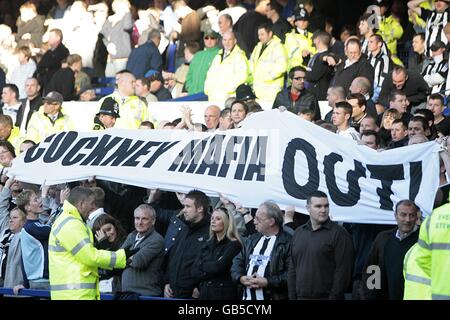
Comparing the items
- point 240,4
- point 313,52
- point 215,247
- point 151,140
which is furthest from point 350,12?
point 215,247

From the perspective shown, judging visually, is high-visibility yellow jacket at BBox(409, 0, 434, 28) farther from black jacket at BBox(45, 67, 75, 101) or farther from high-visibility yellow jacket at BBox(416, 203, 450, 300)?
high-visibility yellow jacket at BBox(416, 203, 450, 300)

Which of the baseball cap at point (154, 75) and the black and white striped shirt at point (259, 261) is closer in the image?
the black and white striped shirt at point (259, 261)

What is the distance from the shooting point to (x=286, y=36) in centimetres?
1861

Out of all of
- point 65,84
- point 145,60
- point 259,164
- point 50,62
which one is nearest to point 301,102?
point 259,164

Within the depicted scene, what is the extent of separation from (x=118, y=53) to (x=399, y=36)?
5.24 meters

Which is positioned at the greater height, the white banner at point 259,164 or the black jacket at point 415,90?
the black jacket at point 415,90

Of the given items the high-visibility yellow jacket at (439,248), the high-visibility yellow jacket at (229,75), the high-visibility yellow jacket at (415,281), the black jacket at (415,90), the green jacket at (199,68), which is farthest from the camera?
the green jacket at (199,68)

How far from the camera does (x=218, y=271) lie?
11875 millimetres

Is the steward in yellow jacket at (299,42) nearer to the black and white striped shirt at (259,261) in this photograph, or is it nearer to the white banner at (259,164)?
the white banner at (259,164)

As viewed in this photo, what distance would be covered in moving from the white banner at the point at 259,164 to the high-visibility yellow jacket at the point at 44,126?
252 centimetres

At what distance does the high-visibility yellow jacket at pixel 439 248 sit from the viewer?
9148 mm

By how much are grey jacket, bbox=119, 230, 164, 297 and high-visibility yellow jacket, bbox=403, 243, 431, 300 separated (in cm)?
346

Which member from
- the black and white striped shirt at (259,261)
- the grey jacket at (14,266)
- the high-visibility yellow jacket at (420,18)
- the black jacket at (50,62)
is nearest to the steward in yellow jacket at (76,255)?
the black and white striped shirt at (259,261)

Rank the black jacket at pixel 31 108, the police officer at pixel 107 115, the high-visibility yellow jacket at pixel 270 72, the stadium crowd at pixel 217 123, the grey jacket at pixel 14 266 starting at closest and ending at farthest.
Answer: the stadium crowd at pixel 217 123
the grey jacket at pixel 14 266
the police officer at pixel 107 115
the high-visibility yellow jacket at pixel 270 72
the black jacket at pixel 31 108
